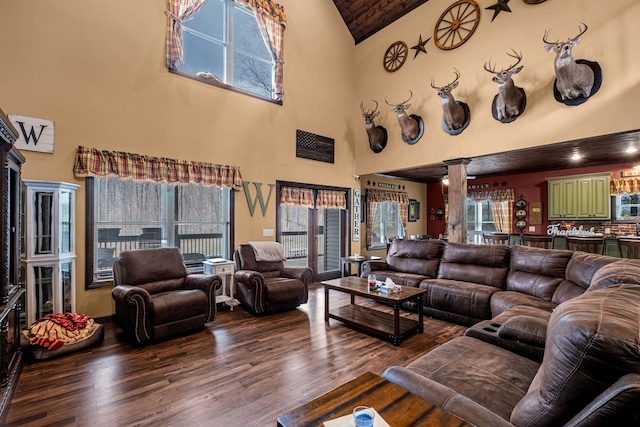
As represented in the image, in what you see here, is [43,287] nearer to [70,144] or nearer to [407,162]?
[70,144]

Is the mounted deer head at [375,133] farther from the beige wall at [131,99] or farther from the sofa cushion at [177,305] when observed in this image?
the sofa cushion at [177,305]

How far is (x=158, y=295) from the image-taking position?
3.58 m

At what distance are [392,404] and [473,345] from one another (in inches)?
46.6

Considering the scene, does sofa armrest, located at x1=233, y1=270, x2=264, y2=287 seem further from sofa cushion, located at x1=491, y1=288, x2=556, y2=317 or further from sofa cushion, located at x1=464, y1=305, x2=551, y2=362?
sofa cushion, located at x1=491, y1=288, x2=556, y2=317

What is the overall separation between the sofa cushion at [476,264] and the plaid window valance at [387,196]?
10.7 feet

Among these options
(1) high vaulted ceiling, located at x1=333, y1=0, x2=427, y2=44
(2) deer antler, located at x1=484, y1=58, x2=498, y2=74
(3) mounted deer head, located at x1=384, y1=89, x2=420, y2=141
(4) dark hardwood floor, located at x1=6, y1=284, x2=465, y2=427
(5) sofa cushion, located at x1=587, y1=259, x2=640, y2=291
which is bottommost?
(4) dark hardwood floor, located at x1=6, y1=284, x2=465, y2=427

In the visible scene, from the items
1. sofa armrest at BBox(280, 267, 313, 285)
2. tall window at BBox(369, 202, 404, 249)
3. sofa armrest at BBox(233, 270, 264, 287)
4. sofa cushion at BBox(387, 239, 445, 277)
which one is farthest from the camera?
tall window at BBox(369, 202, 404, 249)

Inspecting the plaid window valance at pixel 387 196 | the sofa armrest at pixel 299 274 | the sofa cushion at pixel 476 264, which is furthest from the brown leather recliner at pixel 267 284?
the plaid window valance at pixel 387 196

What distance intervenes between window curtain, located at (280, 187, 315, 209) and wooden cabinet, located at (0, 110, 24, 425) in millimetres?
3766

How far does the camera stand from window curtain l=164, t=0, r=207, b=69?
4.57 metres

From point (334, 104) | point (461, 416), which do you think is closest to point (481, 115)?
point (334, 104)

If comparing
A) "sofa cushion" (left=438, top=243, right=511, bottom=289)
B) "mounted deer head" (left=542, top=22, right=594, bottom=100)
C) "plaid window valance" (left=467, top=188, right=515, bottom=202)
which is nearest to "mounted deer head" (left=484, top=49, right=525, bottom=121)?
"mounted deer head" (left=542, top=22, right=594, bottom=100)

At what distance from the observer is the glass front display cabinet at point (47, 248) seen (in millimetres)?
3244

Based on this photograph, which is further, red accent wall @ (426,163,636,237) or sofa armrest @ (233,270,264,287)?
red accent wall @ (426,163,636,237)
